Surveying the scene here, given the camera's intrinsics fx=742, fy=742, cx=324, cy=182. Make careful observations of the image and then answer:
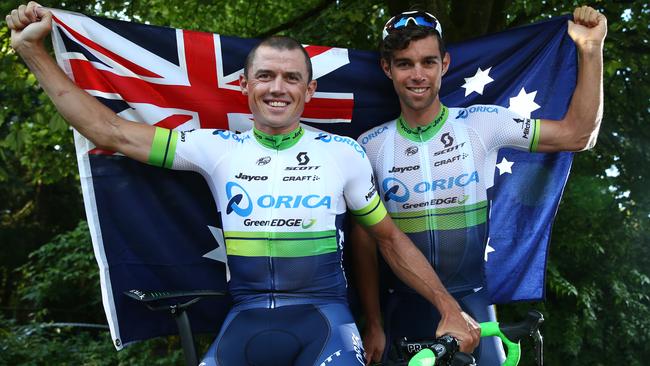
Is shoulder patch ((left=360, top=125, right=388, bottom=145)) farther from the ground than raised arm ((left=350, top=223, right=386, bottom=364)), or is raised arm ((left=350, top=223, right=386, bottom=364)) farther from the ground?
shoulder patch ((left=360, top=125, right=388, bottom=145))

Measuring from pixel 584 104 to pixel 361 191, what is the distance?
1.29m

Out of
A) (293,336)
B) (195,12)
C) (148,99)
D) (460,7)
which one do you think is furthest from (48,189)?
(293,336)

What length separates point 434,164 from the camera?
3.57 meters

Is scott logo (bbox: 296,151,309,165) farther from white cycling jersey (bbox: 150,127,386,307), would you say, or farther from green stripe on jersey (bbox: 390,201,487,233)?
green stripe on jersey (bbox: 390,201,487,233)

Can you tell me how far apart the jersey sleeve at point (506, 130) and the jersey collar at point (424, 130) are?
0.50 ft

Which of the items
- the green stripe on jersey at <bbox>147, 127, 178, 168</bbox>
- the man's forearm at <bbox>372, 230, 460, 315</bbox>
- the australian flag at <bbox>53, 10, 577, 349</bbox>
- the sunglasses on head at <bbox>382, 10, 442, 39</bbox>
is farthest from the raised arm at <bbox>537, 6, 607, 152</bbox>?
the green stripe on jersey at <bbox>147, 127, 178, 168</bbox>

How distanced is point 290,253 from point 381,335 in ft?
2.71

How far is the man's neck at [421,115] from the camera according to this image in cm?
364

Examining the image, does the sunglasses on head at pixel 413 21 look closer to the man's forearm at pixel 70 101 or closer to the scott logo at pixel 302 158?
the scott logo at pixel 302 158

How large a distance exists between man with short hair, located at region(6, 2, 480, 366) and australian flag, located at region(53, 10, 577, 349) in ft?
1.40

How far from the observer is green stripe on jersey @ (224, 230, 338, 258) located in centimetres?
308

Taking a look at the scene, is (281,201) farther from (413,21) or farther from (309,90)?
(413,21)

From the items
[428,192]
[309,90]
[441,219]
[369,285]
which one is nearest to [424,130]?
[428,192]

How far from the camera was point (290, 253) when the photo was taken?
10.1 feet
